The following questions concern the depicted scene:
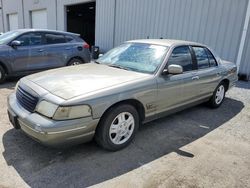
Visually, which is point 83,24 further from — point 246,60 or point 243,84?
point 243,84

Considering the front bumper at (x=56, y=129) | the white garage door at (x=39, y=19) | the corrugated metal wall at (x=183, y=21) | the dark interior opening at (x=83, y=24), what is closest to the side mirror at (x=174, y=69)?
the front bumper at (x=56, y=129)

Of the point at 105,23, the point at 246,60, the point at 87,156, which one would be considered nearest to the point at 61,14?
the point at 105,23

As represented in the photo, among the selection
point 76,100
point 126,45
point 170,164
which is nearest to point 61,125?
point 76,100

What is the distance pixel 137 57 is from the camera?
12.7 feet

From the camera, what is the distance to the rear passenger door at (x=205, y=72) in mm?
4441

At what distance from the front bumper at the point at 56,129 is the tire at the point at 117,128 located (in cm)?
15

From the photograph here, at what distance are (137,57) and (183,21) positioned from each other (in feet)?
20.4

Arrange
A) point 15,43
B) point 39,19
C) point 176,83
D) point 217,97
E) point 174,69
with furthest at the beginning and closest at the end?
point 39,19, point 15,43, point 217,97, point 176,83, point 174,69

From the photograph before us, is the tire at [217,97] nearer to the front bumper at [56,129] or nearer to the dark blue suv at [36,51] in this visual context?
the front bumper at [56,129]

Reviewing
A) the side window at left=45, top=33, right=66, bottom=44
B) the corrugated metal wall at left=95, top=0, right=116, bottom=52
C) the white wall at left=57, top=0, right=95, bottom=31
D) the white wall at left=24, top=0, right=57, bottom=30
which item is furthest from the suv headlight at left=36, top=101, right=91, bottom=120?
the white wall at left=24, top=0, right=57, bottom=30

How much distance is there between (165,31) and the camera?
991cm

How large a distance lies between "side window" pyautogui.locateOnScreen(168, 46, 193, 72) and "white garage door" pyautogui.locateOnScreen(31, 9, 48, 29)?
1545 centimetres

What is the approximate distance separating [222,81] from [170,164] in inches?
121

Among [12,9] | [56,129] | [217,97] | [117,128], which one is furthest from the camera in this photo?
[12,9]
